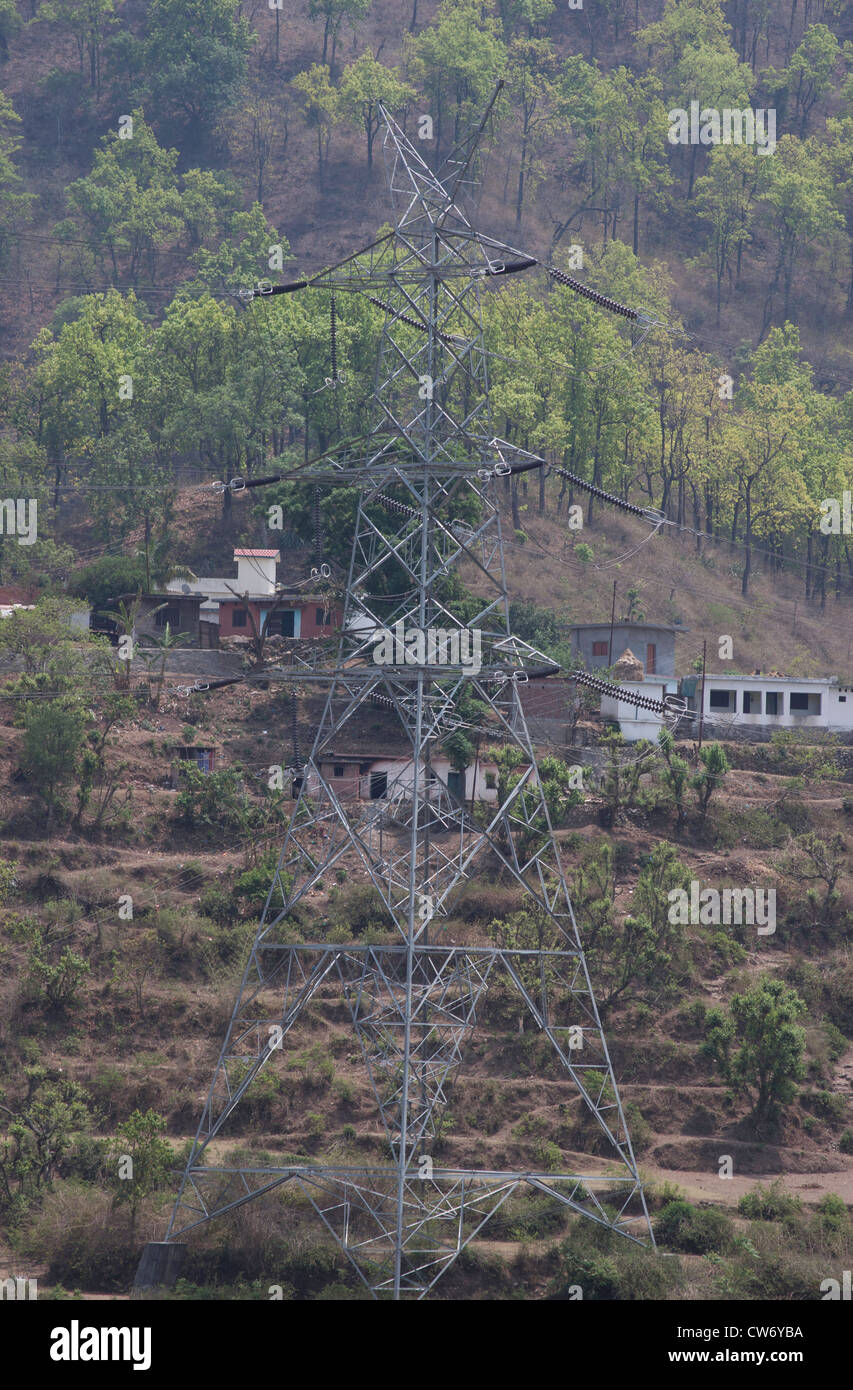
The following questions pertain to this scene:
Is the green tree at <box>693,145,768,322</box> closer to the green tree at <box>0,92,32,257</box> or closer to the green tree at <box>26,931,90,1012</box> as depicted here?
the green tree at <box>0,92,32,257</box>

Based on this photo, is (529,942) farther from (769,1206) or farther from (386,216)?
(386,216)

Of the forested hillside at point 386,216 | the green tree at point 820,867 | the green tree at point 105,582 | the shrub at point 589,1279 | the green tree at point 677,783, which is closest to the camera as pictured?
the shrub at point 589,1279

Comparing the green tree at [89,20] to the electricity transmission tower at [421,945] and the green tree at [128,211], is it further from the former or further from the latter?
the electricity transmission tower at [421,945]

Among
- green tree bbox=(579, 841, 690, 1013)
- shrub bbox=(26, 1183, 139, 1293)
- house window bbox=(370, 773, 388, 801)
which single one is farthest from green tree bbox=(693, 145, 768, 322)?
shrub bbox=(26, 1183, 139, 1293)

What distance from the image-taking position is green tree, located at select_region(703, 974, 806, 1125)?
4388 centimetres

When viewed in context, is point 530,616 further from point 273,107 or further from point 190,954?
point 273,107

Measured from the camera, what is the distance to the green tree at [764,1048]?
4388 centimetres

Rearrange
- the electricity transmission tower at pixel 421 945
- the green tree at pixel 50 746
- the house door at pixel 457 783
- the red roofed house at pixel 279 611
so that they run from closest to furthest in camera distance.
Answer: the electricity transmission tower at pixel 421 945 < the green tree at pixel 50 746 < the house door at pixel 457 783 < the red roofed house at pixel 279 611

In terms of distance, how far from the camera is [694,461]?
8675 centimetres

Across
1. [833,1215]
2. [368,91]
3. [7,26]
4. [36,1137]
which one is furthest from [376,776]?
[7,26]

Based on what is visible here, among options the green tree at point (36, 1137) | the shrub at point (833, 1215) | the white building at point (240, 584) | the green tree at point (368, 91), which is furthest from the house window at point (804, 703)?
the green tree at point (368, 91)

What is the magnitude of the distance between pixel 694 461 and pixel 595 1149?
5026 centimetres

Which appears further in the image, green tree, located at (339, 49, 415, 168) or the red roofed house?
green tree, located at (339, 49, 415, 168)
